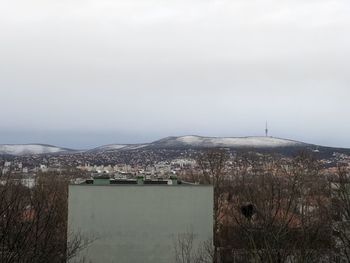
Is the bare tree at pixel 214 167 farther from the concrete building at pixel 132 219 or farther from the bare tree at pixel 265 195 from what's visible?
the concrete building at pixel 132 219

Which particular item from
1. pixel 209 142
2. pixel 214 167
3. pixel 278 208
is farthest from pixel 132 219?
pixel 209 142

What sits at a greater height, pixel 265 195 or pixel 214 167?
pixel 214 167

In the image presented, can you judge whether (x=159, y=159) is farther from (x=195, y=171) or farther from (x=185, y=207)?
(x=185, y=207)

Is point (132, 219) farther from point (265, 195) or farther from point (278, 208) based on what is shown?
point (278, 208)

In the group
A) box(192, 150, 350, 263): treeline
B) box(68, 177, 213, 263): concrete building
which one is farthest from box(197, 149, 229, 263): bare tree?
box(68, 177, 213, 263): concrete building

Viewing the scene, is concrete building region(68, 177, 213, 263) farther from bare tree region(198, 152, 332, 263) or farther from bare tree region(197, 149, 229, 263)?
bare tree region(197, 149, 229, 263)

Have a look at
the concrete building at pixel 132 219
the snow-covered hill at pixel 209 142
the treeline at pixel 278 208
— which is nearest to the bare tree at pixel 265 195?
the treeline at pixel 278 208

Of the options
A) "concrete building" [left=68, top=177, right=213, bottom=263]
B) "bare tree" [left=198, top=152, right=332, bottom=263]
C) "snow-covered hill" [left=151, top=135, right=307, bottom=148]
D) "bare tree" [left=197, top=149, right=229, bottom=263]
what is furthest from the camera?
"snow-covered hill" [left=151, top=135, right=307, bottom=148]

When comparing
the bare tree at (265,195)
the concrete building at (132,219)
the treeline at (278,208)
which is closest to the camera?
the treeline at (278,208)
